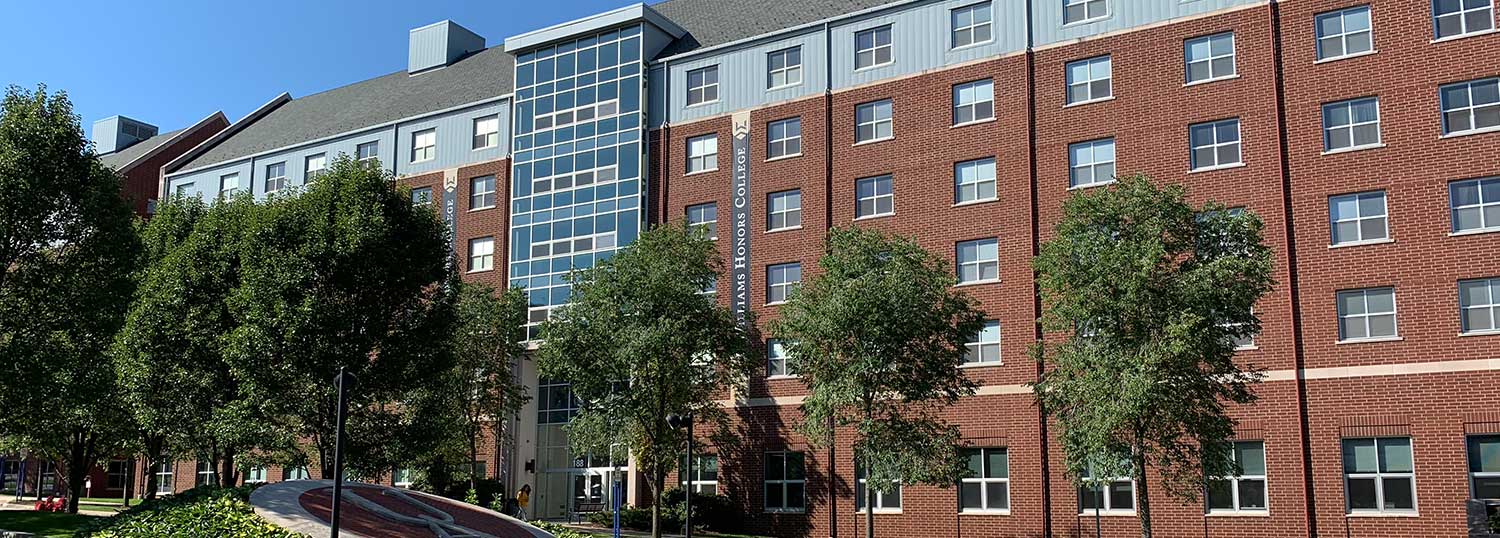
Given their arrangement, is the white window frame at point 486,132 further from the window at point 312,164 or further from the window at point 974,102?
the window at point 974,102

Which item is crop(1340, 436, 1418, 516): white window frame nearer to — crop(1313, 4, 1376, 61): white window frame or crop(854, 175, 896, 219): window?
crop(1313, 4, 1376, 61): white window frame

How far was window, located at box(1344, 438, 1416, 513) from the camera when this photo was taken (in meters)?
32.5

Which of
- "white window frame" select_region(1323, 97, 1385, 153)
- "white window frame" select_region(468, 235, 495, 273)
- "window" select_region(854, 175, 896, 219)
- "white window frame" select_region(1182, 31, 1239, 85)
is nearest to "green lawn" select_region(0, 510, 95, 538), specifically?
"white window frame" select_region(468, 235, 495, 273)

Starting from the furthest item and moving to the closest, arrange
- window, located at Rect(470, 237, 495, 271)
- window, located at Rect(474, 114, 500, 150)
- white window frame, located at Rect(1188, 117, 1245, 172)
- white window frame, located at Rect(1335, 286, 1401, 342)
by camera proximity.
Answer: window, located at Rect(474, 114, 500, 150), window, located at Rect(470, 237, 495, 271), white window frame, located at Rect(1188, 117, 1245, 172), white window frame, located at Rect(1335, 286, 1401, 342)

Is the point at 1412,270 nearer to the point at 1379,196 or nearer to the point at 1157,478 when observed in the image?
the point at 1379,196

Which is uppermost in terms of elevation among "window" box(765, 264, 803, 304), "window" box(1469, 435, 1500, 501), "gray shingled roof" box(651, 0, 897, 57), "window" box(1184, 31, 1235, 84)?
"gray shingled roof" box(651, 0, 897, 57)

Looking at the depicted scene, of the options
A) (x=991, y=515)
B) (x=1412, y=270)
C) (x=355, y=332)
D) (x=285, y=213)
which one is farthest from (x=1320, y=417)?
(x=285, y=213)

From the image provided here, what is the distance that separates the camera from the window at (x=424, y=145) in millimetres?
54188

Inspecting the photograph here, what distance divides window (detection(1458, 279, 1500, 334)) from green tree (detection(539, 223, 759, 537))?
19.5m

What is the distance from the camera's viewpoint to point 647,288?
36.2 meters

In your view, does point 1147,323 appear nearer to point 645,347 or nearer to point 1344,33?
point 1344,33

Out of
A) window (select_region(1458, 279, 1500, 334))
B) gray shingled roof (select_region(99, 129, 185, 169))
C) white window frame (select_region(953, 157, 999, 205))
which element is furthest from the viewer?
gray shingled roof (select_region(99, 129, 185, 169))

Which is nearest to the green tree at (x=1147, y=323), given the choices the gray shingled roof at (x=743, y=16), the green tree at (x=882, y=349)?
the green tree at (x=882, y=349)

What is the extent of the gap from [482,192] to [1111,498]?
28.5m
